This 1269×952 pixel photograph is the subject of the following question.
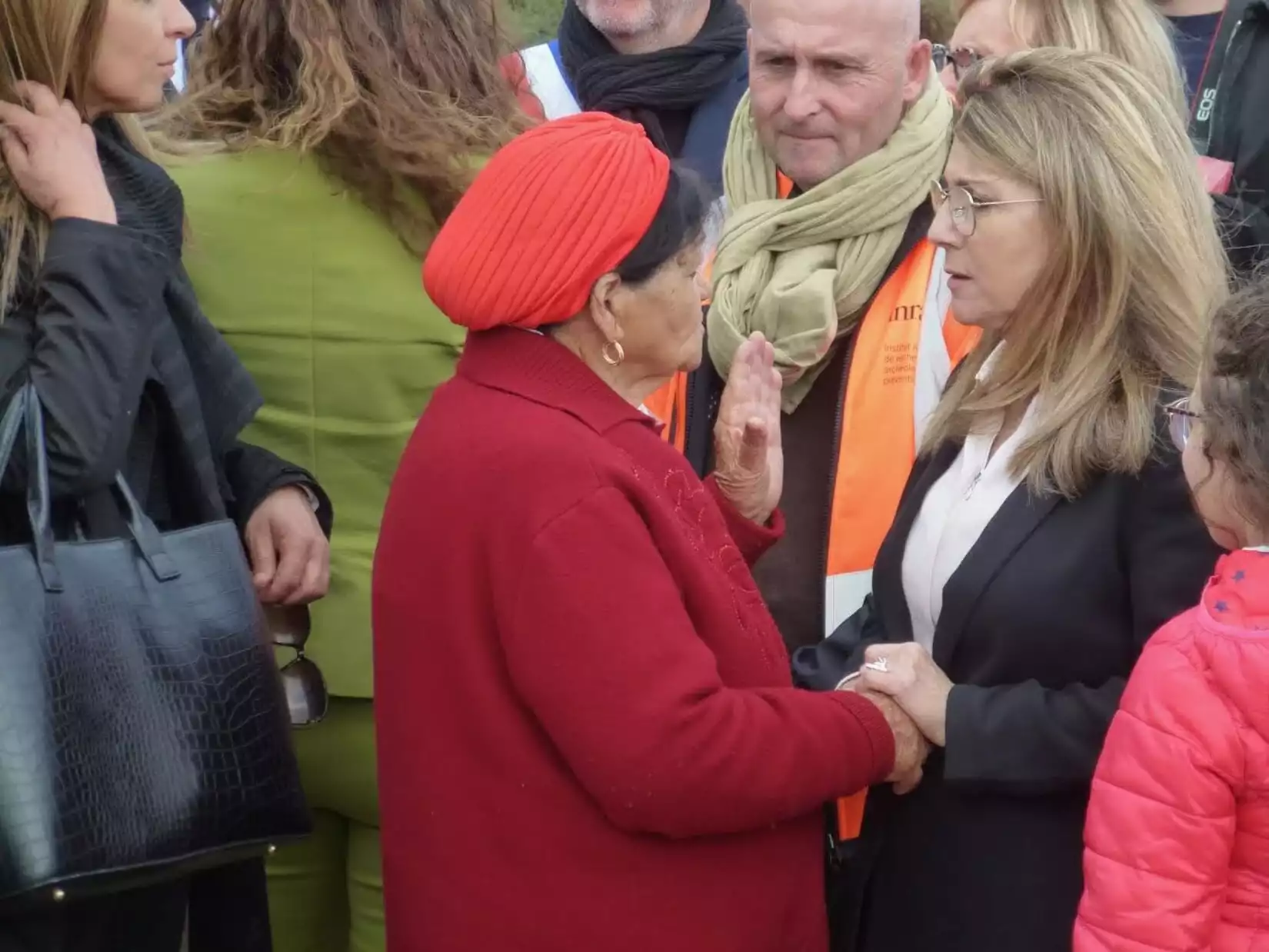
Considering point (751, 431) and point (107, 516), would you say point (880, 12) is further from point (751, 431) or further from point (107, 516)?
point (107, 516)

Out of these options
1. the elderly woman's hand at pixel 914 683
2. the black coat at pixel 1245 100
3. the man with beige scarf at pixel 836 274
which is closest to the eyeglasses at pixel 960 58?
the man with beige scarf at pixel 836 274

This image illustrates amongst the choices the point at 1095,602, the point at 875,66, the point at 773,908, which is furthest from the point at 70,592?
the point at 875,66

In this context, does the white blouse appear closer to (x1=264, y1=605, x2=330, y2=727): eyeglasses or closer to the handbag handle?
(x1=264, y1=605, x2=330, y2=727): eyeglasses

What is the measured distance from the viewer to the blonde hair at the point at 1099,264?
2.07 m

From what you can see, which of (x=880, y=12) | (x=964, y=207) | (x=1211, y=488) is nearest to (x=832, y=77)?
(x=880, y=12)

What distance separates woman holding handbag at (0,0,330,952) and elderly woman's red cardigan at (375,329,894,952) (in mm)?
223

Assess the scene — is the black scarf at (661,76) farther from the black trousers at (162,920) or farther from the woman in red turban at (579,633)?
the black trousers at (162,920)

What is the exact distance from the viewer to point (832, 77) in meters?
2.92

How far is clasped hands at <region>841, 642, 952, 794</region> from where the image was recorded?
2.05 m

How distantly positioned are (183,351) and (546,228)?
66 cm

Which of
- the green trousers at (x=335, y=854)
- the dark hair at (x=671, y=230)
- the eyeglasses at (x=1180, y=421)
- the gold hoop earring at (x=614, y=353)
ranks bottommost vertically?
the green trousers at (x=335, y=854)

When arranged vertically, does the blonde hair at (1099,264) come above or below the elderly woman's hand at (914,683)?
above

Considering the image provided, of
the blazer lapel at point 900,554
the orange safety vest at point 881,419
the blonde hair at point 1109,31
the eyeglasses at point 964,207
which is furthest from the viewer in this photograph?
the blonde hair at point 1109,31

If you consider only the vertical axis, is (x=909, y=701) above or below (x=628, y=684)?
below
